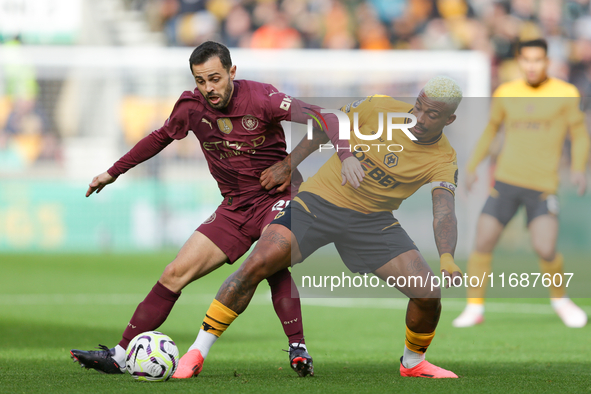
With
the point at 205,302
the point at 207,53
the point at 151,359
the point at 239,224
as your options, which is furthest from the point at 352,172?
the point at 205,302

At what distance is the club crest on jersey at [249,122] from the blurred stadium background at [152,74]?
7.42 meters

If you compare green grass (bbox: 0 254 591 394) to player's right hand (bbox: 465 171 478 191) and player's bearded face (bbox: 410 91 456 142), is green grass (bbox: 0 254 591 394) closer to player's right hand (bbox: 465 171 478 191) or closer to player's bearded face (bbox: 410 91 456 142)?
player's right hand (bbox: 465 171 478 191)

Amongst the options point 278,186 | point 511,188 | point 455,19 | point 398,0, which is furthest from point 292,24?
point 278,186

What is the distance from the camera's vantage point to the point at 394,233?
4.45 meters

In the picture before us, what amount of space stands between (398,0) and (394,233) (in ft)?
44.0

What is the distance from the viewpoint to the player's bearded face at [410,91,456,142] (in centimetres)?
437

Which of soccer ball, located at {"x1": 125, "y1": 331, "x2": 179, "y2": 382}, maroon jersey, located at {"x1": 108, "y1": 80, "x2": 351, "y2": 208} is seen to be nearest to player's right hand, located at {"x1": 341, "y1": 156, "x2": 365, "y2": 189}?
maroon jersey, located at {"x1": 108, "y1": 80, "x2": 351, "y2": 208}

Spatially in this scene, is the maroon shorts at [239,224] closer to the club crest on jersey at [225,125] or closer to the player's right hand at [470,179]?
the club crest on jersey at [225,125]

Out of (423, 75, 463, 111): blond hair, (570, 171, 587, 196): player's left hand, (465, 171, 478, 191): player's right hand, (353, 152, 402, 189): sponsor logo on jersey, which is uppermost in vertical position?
(423, 75, 463, 111): blond hair

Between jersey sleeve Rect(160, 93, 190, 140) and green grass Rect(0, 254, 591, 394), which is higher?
jersey sleeve Rect(160, 93, 190, 140)

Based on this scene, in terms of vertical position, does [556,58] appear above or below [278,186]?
above

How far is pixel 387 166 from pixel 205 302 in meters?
5.02

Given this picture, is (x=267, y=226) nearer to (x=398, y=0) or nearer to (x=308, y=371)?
(x=308, y=371)

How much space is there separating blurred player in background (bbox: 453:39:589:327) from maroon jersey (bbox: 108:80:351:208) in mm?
2193
